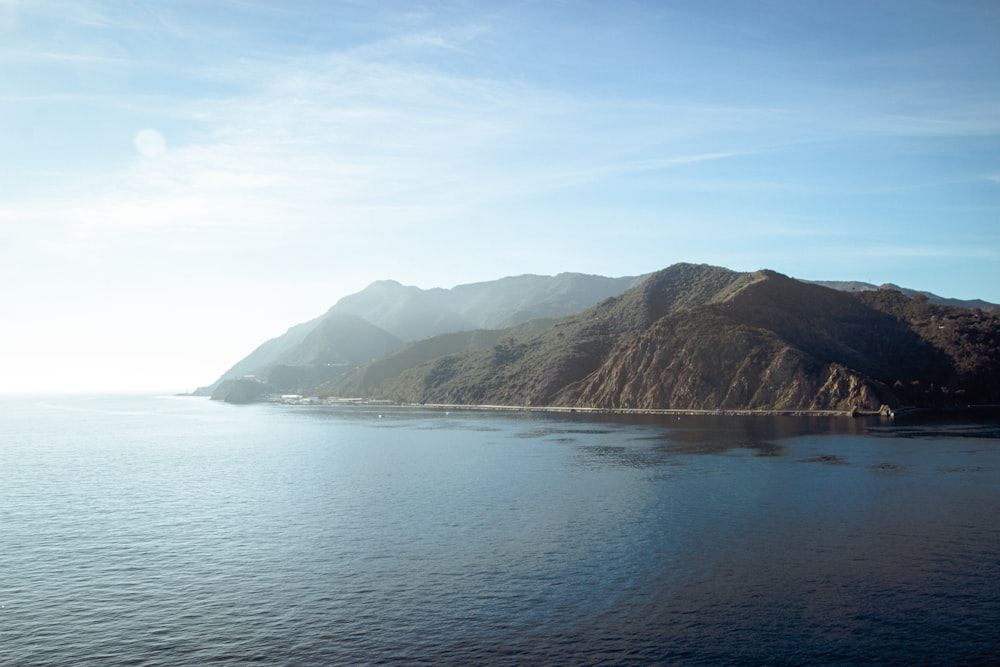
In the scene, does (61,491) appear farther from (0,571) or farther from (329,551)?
(329,551)

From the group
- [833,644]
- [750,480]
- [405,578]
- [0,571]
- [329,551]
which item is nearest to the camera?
[833,644]

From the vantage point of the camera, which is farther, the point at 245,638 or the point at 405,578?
the point at 405,578

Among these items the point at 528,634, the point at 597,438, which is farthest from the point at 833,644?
the point at 597,438

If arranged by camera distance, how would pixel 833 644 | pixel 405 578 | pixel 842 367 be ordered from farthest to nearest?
pixel 842 367, pixel 405 578, pixel 833 644

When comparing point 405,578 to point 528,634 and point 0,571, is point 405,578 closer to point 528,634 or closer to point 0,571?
point 528,634

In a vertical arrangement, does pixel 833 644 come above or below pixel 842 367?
below

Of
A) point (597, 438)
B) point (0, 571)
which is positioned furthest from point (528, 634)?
point (597, 438)
